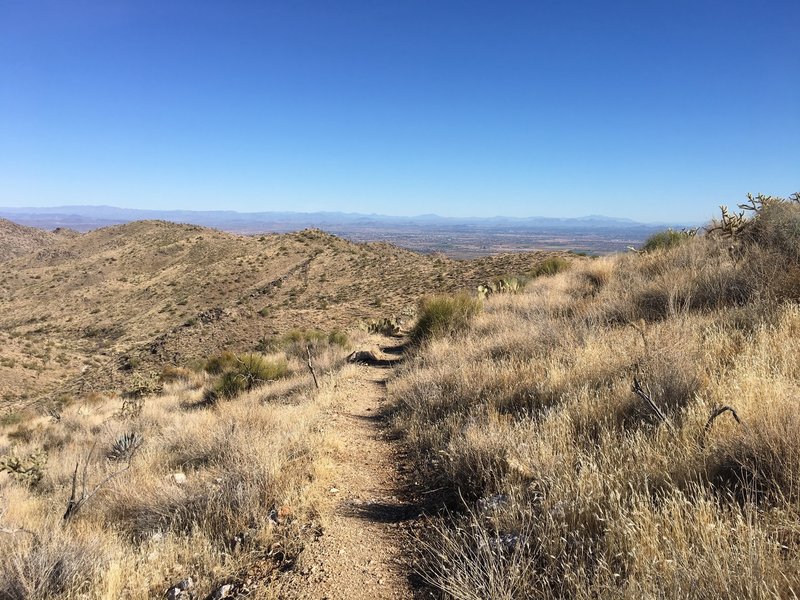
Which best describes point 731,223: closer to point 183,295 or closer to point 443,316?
point 443,316

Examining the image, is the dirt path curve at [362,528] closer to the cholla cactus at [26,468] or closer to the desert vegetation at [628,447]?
the desert vegetation at [628,447]

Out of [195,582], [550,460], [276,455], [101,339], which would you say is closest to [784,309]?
[550,460]

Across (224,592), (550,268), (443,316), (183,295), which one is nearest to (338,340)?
(443,316)

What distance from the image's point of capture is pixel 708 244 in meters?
10.3

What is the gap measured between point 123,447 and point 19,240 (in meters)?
90.3

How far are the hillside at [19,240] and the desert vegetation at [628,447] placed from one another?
84.1 meters

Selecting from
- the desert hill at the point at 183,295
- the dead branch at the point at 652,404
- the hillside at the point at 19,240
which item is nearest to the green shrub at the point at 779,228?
the dead branch at the point at 652,404

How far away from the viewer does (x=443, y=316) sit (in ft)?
40.3

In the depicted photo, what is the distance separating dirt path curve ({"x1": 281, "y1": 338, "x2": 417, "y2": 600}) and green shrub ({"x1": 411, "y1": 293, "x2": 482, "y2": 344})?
5035mm

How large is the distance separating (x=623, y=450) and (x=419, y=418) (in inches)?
128

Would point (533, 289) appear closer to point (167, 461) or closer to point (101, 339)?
point (167, 461)

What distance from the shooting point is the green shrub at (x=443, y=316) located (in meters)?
11.8

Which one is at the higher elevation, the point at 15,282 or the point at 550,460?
the point at 550,460

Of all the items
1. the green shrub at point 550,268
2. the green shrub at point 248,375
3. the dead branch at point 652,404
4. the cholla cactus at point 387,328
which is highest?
the green shrub at point 550,268
